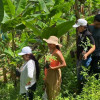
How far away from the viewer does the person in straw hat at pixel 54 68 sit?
3.37 metres

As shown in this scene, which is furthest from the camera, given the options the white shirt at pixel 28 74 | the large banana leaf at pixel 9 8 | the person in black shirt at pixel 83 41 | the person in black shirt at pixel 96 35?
the large banana leaf at pixel 9 8

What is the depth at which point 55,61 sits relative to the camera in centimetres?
342

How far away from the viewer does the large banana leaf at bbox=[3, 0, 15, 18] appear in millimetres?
4105

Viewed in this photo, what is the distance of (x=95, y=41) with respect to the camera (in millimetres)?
3826

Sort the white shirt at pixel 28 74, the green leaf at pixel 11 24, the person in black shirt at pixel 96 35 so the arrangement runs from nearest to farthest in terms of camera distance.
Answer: the white shirt at pixel 28 74 < the person in black shirt at pixel 96 35 < the green leaf at pixel 11 24

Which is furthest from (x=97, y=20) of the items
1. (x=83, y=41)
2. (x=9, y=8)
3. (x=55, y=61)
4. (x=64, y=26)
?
(x=9, y=8)

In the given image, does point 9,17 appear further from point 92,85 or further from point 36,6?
point 92,85

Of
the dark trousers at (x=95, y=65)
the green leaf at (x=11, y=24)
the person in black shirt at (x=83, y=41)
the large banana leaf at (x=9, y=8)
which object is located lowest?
the dark trousers at (x=95, y=65)

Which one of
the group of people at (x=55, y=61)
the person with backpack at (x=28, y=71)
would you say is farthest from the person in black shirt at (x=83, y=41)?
the person with backpack at (x=28, y=71)

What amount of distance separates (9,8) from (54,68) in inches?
62.3

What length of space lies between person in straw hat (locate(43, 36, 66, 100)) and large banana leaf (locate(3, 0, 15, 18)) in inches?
44.3

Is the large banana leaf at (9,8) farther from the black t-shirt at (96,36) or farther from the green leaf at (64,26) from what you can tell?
the black t-shirt at (96,36)

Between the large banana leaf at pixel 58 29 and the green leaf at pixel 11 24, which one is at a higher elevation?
the green leaf at pixel 11 24

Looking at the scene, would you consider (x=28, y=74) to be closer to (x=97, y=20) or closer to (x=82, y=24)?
(x=82, y=24)
